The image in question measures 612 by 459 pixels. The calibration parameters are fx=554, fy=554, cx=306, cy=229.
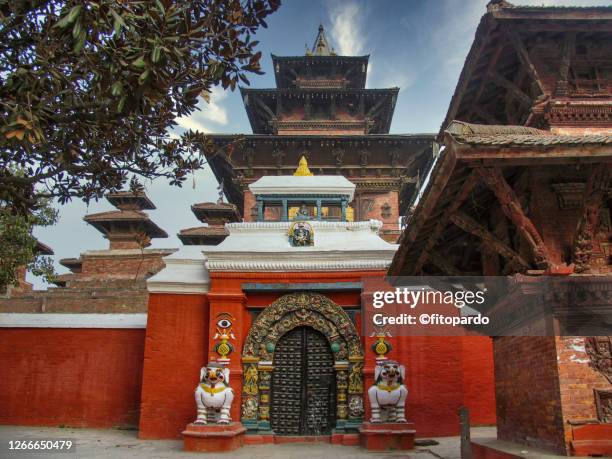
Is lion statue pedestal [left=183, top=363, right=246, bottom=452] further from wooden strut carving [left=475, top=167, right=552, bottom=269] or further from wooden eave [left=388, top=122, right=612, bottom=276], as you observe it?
wooden strut carving [left=475, top=167, right=552, bottom=269]

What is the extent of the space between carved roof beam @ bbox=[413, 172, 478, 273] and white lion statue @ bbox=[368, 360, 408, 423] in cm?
337

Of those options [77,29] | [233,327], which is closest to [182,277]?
[233,327]

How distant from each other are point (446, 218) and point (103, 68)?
3.90 metres

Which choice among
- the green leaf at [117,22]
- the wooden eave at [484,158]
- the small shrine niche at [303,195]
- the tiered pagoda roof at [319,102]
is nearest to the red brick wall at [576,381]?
the wooden eave at [484,158]

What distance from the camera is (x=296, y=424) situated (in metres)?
11.5

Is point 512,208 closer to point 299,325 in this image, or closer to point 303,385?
point 299,325

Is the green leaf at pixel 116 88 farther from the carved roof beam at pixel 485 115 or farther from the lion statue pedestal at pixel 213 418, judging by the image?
the lion statue pedestal at pixel 213 418

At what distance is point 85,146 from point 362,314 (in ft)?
23.5

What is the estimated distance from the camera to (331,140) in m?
A: 21.6

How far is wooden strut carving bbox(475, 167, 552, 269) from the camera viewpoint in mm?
5082

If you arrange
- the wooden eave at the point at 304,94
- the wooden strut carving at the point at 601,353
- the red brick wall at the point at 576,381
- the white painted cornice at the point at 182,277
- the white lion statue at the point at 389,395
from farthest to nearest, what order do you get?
the wooden eave at the point at 304,94 < the white painted cornice at the point at 182,277 < the white lion statue at the point at 389,395 < the wooden strut carving at the point at 601,353 < the red brick wall at the point at 576,381

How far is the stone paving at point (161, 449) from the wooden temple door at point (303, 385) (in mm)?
501

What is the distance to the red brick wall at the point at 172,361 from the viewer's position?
11.6m

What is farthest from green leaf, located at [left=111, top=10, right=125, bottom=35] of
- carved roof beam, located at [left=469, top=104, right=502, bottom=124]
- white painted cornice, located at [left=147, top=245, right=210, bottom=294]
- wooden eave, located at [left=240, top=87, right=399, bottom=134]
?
wooden eave, located at [left=240, top=87, right=399, bottom=134]
